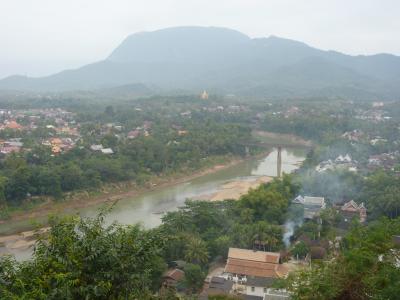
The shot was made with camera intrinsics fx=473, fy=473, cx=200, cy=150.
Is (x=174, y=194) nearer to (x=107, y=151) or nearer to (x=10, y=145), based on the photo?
A: (x=107, y=151)

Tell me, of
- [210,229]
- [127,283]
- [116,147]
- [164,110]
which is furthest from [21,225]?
[164,110]

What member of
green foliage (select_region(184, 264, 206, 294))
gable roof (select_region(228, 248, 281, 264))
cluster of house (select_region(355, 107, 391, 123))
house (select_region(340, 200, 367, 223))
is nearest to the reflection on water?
gable roof (select_region(228, 248, 281, 264))

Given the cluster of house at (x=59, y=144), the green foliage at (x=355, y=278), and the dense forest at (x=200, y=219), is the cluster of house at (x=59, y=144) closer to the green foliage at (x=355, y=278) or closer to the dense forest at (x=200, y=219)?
the dense forest at (x=200, y=219)

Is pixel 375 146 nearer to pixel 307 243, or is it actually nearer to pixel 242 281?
pixel 307 243

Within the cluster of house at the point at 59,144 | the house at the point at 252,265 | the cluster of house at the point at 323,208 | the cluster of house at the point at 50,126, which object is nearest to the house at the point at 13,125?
the cluster of house at the point at 50,126

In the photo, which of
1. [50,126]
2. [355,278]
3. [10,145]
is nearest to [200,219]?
[355,278]

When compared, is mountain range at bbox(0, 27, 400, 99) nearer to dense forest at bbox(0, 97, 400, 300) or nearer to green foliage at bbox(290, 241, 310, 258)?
dense forest at bbox(0, 97, 400, 300)
